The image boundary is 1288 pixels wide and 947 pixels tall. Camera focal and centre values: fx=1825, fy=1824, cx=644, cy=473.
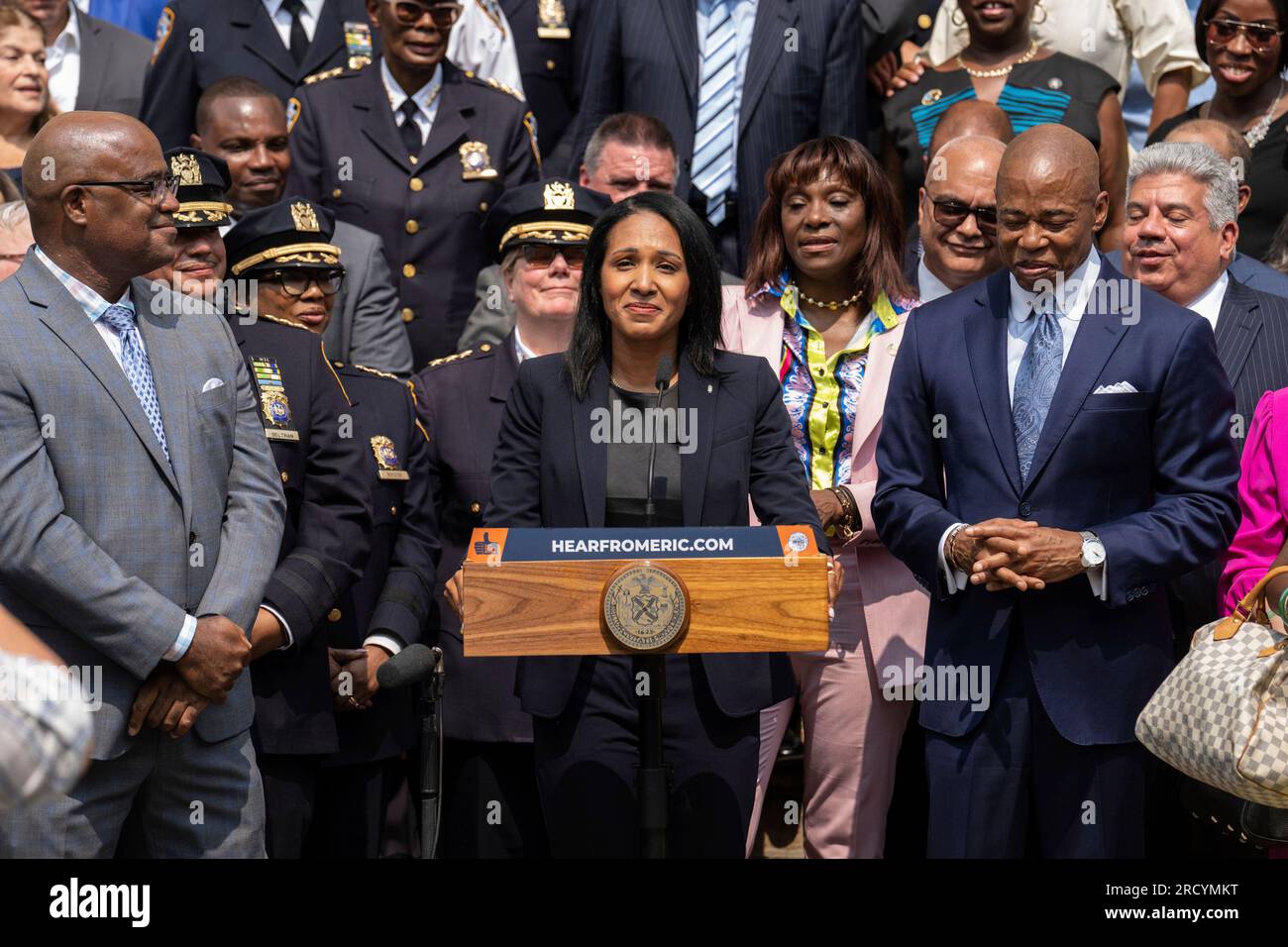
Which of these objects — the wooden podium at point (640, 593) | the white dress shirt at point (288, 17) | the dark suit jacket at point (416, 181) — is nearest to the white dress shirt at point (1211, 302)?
the wooden podium at point (640, 593)

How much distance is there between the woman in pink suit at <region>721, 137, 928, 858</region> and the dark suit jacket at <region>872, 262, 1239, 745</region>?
653 mm

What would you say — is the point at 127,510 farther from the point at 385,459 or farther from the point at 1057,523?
the point at 1057,523

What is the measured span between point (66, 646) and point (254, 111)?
3.11 meters

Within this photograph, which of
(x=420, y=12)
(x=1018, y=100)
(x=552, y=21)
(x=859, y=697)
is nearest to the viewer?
(x=859, y=697)

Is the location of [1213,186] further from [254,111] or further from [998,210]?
[254,111]

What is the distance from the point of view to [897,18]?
7723 mm

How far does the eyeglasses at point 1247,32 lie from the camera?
7062mm

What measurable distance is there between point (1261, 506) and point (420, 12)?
390 centimetres

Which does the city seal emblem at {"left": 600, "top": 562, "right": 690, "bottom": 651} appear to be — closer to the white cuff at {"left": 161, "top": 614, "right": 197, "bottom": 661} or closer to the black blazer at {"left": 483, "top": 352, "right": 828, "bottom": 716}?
the black blazer at {"left": 483, "top": 352, "right": 828, "bottom": 716}

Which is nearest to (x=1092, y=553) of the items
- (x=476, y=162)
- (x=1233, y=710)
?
(x=1233, y=710)

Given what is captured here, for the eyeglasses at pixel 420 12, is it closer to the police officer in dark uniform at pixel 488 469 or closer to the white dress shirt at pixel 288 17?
the white dress shirt at pixel 288 17

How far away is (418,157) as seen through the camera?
721 centimetres

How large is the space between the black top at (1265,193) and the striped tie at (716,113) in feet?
6.57

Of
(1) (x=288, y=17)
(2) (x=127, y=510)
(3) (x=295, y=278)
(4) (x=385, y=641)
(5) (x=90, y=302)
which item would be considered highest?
(1) (x=288, y=17)
